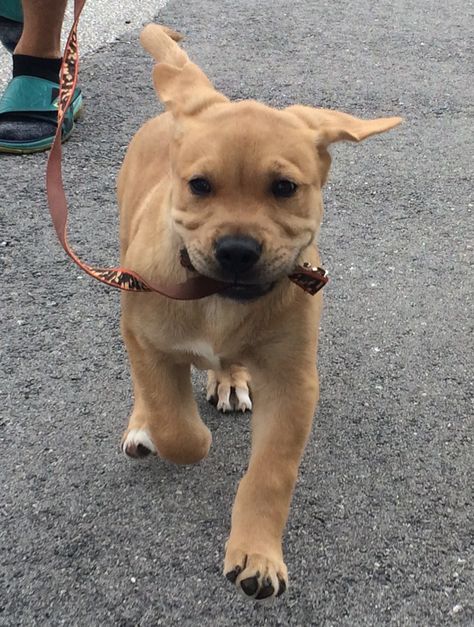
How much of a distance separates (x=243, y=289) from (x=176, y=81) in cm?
77

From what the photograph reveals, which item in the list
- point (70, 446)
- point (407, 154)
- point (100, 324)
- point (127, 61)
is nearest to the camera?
point (70, 446)

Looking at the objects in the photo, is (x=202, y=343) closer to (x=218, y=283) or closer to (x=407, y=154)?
(x=218, y=283)

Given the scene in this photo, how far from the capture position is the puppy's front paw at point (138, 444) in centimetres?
285

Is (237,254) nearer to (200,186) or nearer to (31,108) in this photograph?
(200,186)

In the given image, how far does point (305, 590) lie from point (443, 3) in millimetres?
7000

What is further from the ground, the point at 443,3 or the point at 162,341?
the point at 162,341

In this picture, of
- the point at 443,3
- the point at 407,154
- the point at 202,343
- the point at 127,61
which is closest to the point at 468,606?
the point at 202,343

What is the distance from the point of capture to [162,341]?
254 cm

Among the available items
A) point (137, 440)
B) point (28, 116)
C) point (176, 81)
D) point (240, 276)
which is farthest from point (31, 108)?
point (240, 276)

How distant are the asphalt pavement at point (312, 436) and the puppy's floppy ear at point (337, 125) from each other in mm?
1171

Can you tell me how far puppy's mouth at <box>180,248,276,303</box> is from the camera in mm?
2250

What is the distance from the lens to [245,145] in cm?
222

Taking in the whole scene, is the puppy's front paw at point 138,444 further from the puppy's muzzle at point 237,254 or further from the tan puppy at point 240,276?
the puppy's muzzle at point 237,254

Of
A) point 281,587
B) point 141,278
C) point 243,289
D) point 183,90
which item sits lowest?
point 281,587
